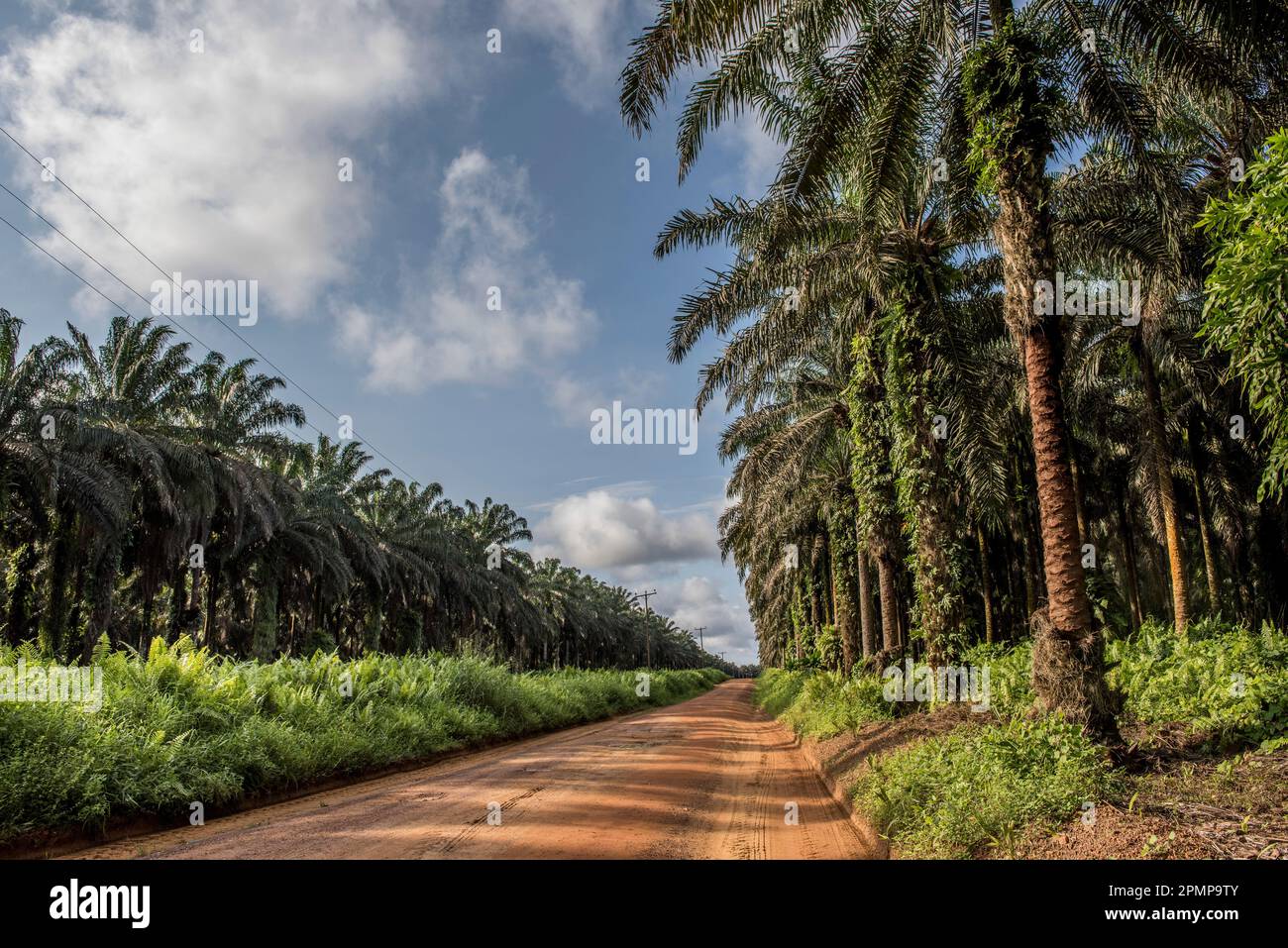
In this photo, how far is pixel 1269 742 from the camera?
580 centimetres

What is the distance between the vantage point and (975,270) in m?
15.1

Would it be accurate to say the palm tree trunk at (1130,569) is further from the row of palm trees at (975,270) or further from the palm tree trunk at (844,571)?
the palm tree trunk at (844,571)

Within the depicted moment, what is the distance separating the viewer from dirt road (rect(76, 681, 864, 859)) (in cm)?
581

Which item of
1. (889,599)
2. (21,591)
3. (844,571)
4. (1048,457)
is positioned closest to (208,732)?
(1048,457)

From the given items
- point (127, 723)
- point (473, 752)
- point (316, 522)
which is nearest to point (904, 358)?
point (473, 752)

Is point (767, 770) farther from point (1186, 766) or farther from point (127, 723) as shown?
point (127, 723)

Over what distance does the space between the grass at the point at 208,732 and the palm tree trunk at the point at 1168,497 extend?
14.6 metres

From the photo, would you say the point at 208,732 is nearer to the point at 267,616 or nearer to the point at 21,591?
the point at 21,591

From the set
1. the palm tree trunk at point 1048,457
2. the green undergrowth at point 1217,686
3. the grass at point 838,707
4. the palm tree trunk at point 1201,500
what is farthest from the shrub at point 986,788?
the palm tree trunk at point 1201,500

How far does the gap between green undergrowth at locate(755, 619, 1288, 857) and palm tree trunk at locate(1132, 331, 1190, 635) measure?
497cm

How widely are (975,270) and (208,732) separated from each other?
1581cm

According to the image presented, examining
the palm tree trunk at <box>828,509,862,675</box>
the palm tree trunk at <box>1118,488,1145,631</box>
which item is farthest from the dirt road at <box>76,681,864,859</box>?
the palm tree trunk at <box>1118,488,1145,631</box>

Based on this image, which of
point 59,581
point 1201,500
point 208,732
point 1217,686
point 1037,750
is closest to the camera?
point 1037,750

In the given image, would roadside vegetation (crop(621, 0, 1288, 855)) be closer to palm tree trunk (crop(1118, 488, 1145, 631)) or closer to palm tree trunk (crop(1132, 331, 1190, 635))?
palm tree trunk (crop(1132, 331, 1190, 635))
